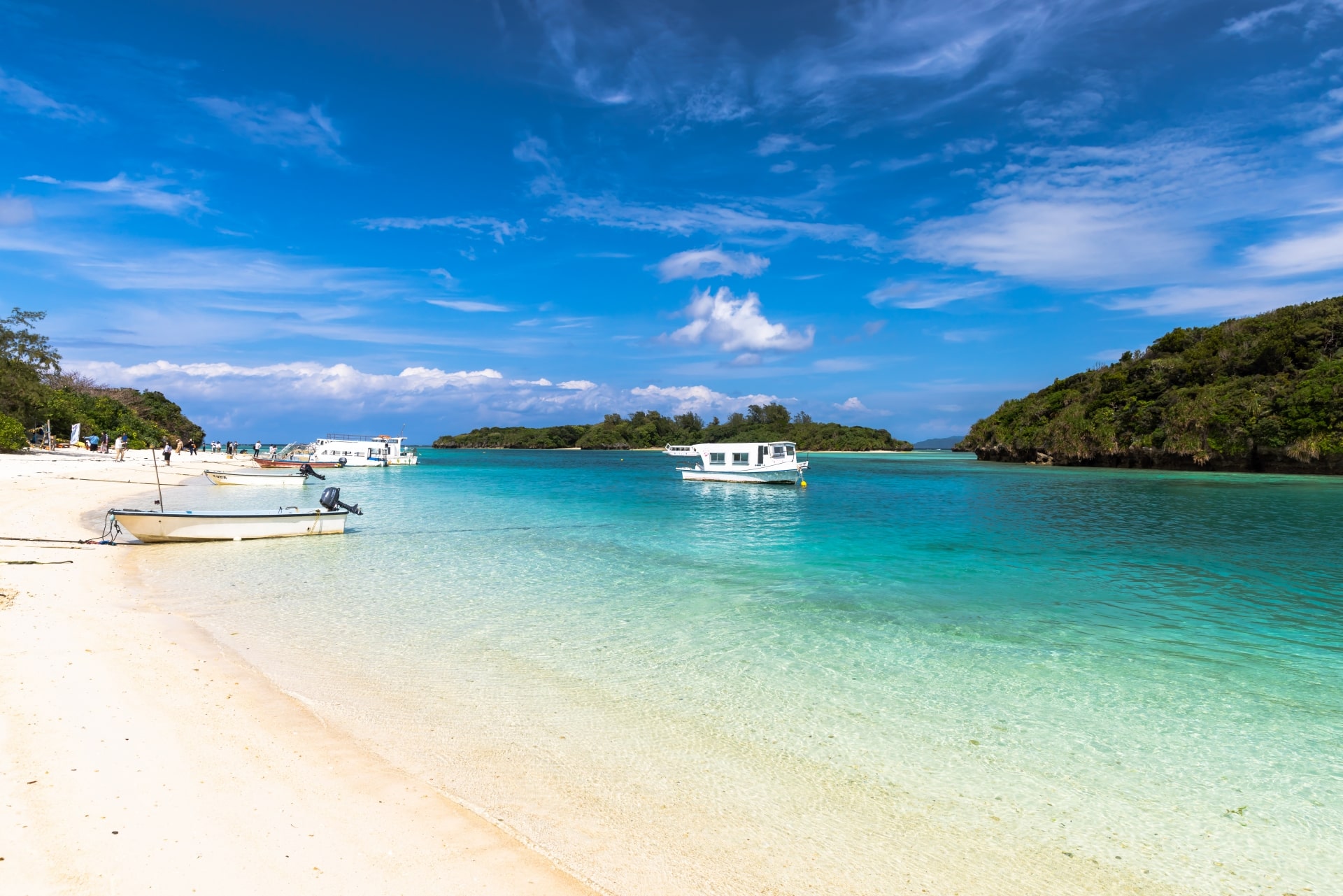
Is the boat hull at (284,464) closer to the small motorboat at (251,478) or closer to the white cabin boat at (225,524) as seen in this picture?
the small motorboat at (251,478)

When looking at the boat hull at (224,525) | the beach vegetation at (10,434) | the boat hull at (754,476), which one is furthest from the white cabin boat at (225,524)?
the beach vegetation at (10,434)

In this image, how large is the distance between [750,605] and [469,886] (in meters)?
8.28

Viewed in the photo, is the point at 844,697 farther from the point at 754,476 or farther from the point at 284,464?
the point at 284,464

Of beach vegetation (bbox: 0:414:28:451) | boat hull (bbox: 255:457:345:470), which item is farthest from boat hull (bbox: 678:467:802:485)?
beach vegetation (bbox: 0:414:28:451)

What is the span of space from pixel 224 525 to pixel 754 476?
3280 centimetres

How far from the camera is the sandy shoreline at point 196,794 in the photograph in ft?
12.0

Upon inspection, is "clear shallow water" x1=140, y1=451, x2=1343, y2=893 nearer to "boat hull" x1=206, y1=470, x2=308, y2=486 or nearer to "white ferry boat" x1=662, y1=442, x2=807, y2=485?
"boat hull" x1=206, y1=470, x2=308, y2=486

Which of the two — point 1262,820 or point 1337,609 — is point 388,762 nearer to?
point 1262,820

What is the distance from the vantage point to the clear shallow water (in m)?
4.43

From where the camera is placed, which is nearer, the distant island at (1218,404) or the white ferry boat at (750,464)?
the white ferry boat at (750,464)

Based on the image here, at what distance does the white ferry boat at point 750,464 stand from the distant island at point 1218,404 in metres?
38.4

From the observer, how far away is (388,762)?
17.5ft

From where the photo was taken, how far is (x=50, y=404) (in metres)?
52.9

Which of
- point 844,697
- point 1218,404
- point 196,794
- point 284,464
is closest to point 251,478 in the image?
point 284,464
